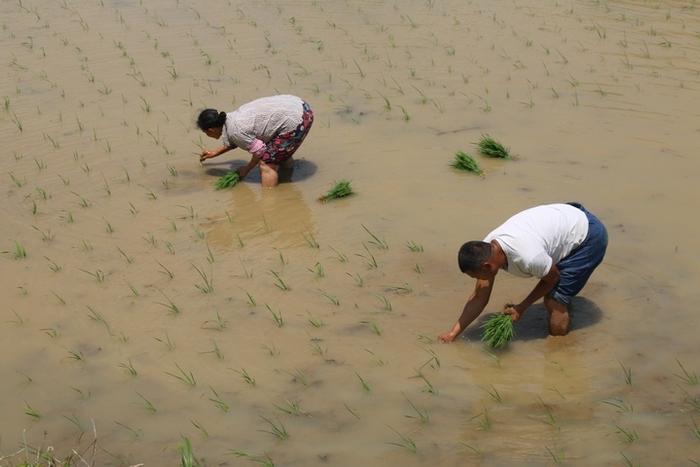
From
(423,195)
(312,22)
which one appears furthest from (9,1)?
(423,195)

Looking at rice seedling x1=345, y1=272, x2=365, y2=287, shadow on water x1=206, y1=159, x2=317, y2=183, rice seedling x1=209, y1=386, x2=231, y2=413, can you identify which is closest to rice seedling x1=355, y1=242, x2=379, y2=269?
rice seedling x1=345, y1=272, x2=365, y2=287

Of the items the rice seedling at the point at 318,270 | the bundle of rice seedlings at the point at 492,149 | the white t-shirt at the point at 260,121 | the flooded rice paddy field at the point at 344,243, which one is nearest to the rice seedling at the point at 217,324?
the flooded rice paddy field at the point at 344,243

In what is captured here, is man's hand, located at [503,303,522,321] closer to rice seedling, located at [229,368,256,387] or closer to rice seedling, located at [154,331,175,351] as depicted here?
rice seedling, located at [229,368,256,387]

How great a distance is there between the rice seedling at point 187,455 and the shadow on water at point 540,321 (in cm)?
160

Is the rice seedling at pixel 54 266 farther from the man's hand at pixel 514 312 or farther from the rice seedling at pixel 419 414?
the man's hand at pixel 514 312

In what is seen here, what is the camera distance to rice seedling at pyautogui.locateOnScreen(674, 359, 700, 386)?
4320 mm

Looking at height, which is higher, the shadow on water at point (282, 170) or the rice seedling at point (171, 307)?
the shadow on water at point (282, 170)

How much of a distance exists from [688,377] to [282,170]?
359 centimetres

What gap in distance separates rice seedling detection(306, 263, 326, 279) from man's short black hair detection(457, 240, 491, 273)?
1399 mm

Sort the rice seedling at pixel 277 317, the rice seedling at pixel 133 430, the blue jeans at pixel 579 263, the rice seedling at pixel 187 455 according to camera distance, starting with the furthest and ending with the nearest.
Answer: the rice seedling at pixel 277 317
the blue jeans at pixel 579 263
the rice seedling at pixel 133 430
the rice seedling at pixel 187 455

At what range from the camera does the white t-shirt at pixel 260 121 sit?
259 inches

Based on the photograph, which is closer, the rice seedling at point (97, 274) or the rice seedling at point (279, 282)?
the rice seedling at point (279, 282)

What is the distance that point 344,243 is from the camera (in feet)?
19.3

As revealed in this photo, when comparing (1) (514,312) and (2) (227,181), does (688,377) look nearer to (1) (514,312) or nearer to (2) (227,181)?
(1) (514,312)
